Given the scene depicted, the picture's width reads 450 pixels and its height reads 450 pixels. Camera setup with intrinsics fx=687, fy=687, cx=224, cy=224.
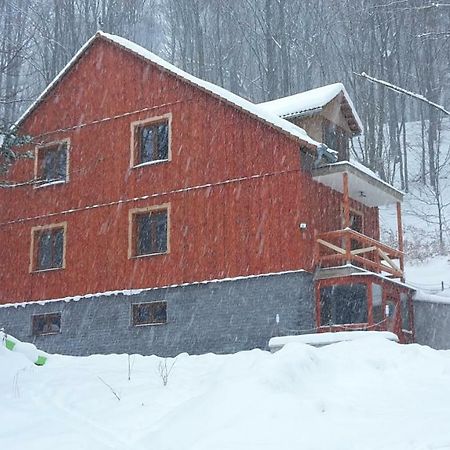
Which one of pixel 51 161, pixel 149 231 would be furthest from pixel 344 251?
pixel 51 161

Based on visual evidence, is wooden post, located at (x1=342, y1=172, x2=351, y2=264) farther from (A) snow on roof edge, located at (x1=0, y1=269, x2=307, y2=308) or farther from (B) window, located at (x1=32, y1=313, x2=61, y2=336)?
(B) window, located at (x1=32, y1=313, x2=61, y2=336)

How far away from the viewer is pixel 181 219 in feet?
58.6

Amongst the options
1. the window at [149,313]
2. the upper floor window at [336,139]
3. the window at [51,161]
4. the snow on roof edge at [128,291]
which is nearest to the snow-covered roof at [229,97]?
the upper floor window at [336,139]

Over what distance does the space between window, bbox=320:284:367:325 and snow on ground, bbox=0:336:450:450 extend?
7.32 metres

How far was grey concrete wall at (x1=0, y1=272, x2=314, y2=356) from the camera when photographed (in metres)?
16.1

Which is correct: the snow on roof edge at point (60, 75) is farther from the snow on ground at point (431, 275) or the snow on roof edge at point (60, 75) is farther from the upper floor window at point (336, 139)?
the snow on ground at point (431, 275)

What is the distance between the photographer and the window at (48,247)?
19891mm

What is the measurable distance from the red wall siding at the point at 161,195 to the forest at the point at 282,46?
12.7 metres

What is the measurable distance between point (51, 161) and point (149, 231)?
178 inches

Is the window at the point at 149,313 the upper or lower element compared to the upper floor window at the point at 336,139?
lower

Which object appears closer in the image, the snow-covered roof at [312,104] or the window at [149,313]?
the window at [149,313]

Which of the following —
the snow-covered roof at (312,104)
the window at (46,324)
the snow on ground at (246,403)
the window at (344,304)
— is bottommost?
the snow on ground at (246,403)

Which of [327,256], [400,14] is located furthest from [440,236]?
[327,256]

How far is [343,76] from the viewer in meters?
38.5
